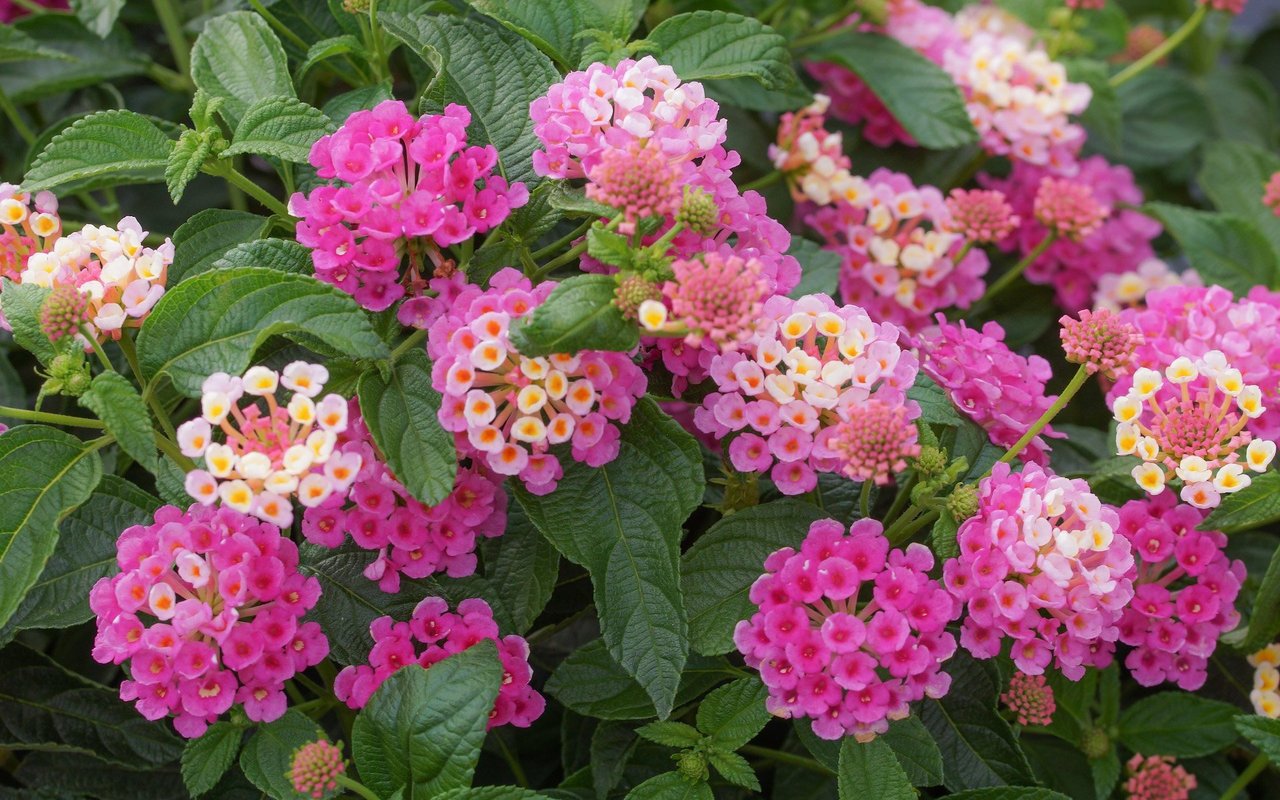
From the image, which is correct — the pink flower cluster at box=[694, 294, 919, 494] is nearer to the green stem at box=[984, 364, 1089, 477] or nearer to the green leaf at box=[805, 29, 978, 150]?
the green stem at box=[984, 364, 1089, 477]

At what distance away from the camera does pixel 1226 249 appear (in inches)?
67.4

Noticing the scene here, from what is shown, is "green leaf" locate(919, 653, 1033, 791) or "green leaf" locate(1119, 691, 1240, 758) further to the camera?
"green leaf" locate(1119, 691, 1240, 758)

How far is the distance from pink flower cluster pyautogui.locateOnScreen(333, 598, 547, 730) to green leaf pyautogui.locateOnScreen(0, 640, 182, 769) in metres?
0.26

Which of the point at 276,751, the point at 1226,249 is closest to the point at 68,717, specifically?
the point at 276,751

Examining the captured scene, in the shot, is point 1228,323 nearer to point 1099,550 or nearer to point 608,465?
point 1099,550

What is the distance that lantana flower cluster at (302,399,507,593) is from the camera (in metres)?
1.04

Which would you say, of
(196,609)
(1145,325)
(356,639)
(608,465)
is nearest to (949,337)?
(1145,325)

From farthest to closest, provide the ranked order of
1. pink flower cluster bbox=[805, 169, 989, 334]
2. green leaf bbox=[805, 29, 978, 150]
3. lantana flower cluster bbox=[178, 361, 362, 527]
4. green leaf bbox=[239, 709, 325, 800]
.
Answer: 1. green leaf bbox=[805, 29, 978, 150]
2. pink flower cluster bbox=[805, 169, 989, 334]
3. green leaf bbox=[239, 709, 325, 800]
4. lantana flower cluster bbox=[178, 361, 362, 527]

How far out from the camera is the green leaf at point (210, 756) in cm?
103

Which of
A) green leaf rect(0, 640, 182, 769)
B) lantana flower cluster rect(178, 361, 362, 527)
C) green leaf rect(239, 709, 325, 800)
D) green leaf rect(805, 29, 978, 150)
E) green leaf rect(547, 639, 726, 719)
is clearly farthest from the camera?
green leaf rect(805, 29, 978, 150)

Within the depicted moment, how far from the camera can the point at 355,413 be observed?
1057 millimetres

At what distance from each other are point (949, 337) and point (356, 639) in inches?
26.4

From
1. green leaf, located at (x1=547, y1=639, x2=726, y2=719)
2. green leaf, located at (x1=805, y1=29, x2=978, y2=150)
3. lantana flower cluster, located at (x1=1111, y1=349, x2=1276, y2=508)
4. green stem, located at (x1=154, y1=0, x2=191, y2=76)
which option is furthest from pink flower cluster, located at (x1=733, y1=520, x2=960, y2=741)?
green stem, located at (x1=154, y1=0, x2=191, y2=76)

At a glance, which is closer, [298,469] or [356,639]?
[298,469]
